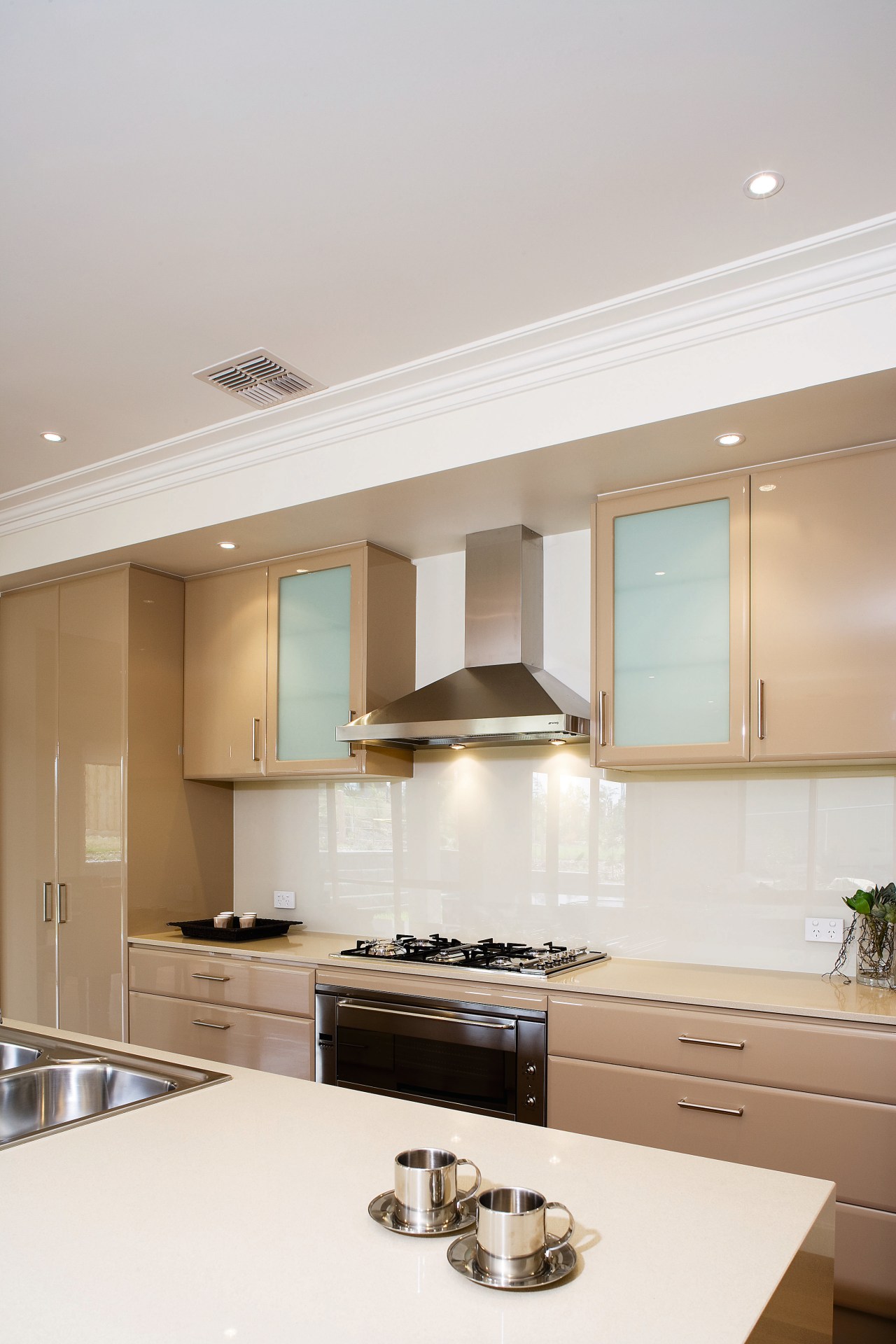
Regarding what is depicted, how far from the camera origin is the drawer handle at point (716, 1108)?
2.47 m

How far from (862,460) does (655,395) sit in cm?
61

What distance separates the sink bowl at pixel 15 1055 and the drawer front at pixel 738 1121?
1404mm

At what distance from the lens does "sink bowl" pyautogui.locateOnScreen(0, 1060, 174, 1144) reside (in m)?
1.84

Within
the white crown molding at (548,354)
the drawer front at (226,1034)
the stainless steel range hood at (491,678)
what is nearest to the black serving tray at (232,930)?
the drawer front at (226,1034)

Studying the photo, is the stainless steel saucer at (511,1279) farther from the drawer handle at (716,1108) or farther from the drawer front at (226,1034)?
the drawer front at (226,1034)

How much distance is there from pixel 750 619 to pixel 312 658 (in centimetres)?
173

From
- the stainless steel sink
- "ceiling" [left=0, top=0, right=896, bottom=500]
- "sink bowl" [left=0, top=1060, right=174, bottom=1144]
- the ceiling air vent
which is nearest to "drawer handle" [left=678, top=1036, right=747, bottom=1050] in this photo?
the stainless steel sink

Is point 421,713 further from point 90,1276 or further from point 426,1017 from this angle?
point 90,1276

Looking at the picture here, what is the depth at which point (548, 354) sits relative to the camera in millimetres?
2680

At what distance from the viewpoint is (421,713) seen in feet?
11.0

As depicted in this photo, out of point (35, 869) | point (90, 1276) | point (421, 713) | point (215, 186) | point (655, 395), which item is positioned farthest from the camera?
point (35, 869)

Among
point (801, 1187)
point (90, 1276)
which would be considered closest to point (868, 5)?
point (801, 1187)

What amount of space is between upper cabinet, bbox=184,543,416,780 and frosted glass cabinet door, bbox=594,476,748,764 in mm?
964

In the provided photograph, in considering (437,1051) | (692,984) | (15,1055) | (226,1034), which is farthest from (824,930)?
(15,1055)
